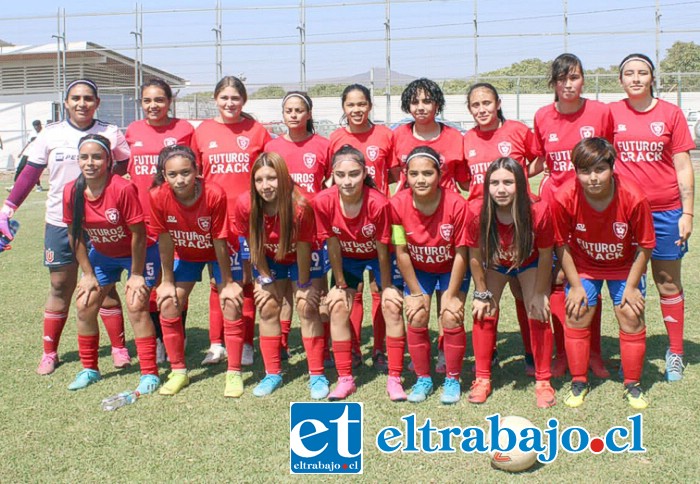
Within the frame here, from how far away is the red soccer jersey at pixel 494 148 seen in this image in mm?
4641

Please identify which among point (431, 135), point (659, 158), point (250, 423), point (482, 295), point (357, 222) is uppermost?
point (431, 135)

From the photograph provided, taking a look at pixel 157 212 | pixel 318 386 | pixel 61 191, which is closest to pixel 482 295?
pixel 318 386

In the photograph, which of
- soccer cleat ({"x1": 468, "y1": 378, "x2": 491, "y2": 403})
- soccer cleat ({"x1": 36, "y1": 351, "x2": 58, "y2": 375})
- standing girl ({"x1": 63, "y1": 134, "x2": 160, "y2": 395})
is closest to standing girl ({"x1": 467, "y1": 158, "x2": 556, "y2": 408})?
soccer cleat ({"x1": 468, "y1": 378, "x2": 491, "y2": 403})

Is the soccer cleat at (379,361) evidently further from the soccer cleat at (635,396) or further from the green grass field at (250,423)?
the soccer cleat at (635,396)

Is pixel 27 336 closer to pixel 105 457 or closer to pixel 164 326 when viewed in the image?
pixel 164 326

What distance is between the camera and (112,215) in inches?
180

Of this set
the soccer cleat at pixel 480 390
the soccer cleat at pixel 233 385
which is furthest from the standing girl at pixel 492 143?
the soccer cleat at pixel 233 385

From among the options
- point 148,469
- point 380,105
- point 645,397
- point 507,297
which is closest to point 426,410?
point 645,397

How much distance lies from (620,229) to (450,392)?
Answer: 1.37 meters

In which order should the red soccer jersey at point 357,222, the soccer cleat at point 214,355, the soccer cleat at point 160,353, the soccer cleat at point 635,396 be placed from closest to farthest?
the soccer cleat at point 635,396 → the red soccer jersey at point 357,222 → the soccer cleat at point 214,355 → the soccer cleat at point 160,353

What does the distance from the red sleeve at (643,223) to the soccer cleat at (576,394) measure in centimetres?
90

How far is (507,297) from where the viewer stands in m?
6.91

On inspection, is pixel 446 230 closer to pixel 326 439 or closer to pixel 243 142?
pixel 326 439

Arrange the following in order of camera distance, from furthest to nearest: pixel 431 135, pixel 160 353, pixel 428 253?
1. pixel 160 353
2. pixel 431 135
3. pixel 428 253
